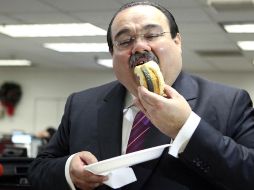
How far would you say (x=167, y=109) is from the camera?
0.91 m

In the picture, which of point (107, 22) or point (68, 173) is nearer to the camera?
point (68, 173)

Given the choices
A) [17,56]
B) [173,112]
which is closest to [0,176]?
[173,112]

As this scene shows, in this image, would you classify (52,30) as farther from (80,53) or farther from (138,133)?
(138,133)

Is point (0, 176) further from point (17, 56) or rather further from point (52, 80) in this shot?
point (52, 80)

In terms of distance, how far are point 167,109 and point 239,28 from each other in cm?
445

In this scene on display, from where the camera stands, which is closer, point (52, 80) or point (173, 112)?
point (173, 112)

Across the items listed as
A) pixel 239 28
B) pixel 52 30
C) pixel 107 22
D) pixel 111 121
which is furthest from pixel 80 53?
pixel 111 121

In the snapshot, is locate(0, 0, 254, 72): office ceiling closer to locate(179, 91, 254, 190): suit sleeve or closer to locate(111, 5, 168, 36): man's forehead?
locate(111, 5, 168, 36): man's forehead

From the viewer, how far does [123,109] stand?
49.1 inches

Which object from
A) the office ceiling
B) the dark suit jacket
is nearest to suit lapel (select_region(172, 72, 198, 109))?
the dark suit jacket

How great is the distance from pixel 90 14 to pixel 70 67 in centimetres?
503

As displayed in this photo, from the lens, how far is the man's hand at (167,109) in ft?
2.98

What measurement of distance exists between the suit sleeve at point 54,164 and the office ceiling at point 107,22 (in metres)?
2.85

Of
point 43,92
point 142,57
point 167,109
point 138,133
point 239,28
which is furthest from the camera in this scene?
point 43,92
